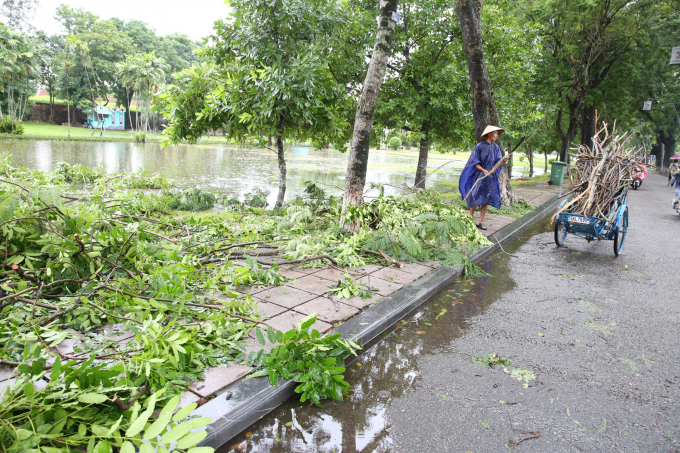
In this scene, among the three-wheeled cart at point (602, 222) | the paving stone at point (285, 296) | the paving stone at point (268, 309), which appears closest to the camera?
the paving stone at point (268, 309)

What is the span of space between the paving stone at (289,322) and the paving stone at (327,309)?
10 cm

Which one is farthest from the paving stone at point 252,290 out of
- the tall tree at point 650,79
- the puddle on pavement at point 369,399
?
the tall tree at point 650,79

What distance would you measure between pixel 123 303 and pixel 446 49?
1179cm

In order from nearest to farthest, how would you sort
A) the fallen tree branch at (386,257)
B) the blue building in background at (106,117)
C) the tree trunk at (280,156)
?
1. the fallen tree branch at (386,257)
2. the tree trunk at (280,156)
3. the blue building in background at (106,117)

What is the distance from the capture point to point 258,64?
26.2 ft

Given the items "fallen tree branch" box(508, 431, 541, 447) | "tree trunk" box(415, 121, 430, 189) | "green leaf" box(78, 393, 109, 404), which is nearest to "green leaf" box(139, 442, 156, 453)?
"green leaf" box(78, 393, 109, 404)

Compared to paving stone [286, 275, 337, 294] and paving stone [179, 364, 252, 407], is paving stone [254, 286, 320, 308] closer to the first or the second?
paving stone [286, 275, 337, 294]

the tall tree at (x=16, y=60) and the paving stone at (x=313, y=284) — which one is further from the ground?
the tall tree at (x=16, y=60)

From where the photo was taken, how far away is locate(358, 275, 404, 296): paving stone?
15.2 ft

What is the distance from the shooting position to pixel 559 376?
10.8 feet

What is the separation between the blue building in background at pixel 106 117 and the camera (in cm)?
5138

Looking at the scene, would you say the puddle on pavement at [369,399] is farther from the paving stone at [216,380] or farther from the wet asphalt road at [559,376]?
the paving stone at [216,380]

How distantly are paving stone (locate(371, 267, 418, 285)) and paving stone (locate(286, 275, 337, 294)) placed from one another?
0.70m

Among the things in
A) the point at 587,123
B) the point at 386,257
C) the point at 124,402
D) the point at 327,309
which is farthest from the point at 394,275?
the point at 587,123
